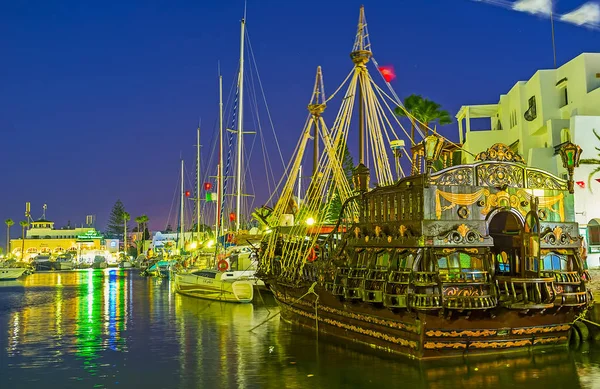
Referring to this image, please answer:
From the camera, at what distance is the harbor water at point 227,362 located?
14062 mm

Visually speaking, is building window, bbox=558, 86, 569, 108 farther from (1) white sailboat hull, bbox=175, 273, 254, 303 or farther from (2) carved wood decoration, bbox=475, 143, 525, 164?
(1) white sailboat hull, bbox=175, 273, 254, 303

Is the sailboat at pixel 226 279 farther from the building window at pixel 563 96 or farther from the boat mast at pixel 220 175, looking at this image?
the building window at pixel 563 96

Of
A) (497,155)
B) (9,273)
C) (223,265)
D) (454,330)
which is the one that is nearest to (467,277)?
(454,330)

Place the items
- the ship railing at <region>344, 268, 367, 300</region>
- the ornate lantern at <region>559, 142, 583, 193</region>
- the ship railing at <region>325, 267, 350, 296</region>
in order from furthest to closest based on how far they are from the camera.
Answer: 1. the ship railing at <region>325, 267, 350, 296</region>
2. the ornate lantern at <region>559, 142, 583, 193</region>
3. the ship railing at <region>344, 268, 367, 300</region>

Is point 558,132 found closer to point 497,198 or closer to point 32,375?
point 497,198

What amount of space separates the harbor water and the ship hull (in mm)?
414

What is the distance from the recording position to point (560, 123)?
3444cm

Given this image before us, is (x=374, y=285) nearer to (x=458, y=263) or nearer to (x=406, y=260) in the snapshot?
(x=406, y=260)

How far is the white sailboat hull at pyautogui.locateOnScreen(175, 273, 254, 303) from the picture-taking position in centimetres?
3325

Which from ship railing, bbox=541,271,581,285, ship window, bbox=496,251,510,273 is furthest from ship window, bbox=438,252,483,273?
ship window, bbox=496,251,510,273

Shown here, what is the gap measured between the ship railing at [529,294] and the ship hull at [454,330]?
400 millimetres

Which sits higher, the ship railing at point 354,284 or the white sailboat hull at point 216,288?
the ship railing at point 354,284

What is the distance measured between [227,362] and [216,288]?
18.5 meters

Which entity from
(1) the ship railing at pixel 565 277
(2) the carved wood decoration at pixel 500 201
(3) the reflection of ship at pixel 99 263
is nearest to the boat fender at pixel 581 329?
(1) the ship railing at pixel 565 277
